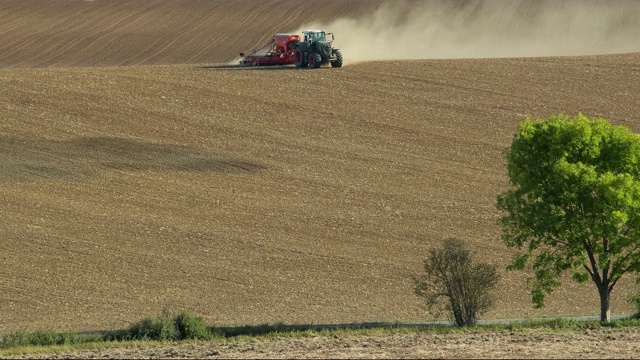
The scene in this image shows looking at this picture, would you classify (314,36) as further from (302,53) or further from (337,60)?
(337,60)

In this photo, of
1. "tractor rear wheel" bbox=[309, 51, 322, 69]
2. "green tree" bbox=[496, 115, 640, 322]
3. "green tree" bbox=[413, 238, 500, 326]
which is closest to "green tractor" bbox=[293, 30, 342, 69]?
"tractor rear wheel" bbox=[309, 51, 322, 69]

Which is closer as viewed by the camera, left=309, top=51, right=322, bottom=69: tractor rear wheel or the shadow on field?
the shadow on field

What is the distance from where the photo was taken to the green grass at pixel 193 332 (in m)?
25.6

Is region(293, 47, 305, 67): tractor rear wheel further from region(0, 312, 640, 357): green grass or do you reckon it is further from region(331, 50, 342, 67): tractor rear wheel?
region(0, 312, 640, 357): green grass

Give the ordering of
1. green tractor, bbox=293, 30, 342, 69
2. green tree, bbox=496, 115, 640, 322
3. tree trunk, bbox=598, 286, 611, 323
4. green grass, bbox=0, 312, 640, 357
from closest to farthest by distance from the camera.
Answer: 1. green grass, bbox=0, 312, 640, 357
2. green tree, bbox=496, 115, 640, 322
3. tree trunk, bbox=598, 286, 611, 323
4. green tractor, bbox=293, 30, 342, 69

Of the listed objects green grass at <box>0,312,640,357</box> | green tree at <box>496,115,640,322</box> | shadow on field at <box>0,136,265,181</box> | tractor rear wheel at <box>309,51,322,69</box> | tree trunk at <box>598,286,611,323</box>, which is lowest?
green grass at <box>0,312,640,357</box>

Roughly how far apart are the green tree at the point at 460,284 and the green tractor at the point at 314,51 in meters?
30.6

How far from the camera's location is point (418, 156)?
48219mm

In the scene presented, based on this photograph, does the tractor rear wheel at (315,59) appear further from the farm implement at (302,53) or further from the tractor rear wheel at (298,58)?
the tractor rear wheel at (298,58)

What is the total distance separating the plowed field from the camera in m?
32.8

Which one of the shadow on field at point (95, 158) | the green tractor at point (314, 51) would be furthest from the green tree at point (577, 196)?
the green tractor at point (314, 51)

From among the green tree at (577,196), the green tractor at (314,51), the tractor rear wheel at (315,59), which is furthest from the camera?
the green tractor at (314,51)

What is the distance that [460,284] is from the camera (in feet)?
97.2

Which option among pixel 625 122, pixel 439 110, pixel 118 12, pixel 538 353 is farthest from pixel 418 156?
pixel 118 12
